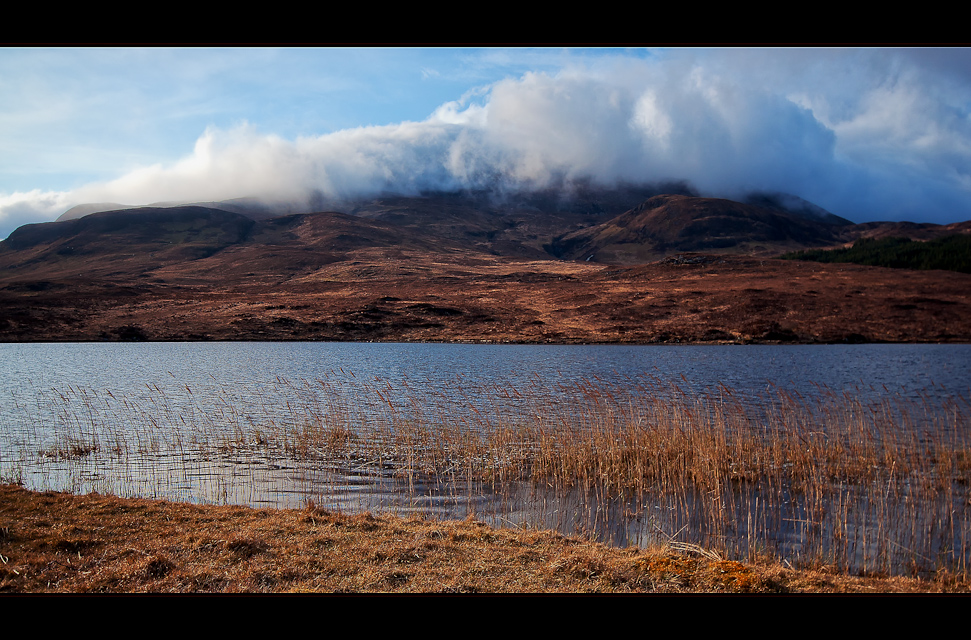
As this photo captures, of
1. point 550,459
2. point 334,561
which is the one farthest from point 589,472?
point 334,561

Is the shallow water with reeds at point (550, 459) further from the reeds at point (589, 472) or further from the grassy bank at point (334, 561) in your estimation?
the grassy bank at point (334, 561)

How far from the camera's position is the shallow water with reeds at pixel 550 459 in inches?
527

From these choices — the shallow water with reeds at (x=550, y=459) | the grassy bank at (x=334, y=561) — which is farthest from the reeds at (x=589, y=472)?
the grassy bank at (x=334, y=561)

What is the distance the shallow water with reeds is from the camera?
13.4 m

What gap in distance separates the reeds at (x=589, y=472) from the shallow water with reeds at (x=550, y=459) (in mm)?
89

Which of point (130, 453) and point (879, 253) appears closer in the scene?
point (130, 453)

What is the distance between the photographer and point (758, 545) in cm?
1208

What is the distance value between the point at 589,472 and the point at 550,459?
4.03 ft

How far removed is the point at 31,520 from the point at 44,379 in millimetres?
35988
